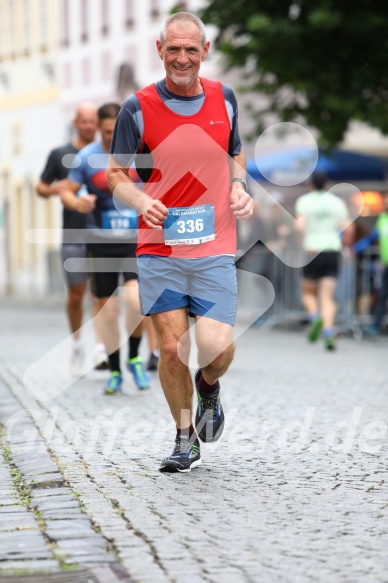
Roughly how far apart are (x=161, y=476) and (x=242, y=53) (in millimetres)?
15739

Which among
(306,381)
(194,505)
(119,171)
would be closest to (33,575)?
(194,505)

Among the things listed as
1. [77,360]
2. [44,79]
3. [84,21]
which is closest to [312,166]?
[77,360]

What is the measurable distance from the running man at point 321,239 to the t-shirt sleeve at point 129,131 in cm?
1008

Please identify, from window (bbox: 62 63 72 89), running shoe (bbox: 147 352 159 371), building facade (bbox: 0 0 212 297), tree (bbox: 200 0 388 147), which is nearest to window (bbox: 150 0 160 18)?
building facade (bbox: 0 0 212 297)

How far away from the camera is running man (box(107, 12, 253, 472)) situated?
675 cm

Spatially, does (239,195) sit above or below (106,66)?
below

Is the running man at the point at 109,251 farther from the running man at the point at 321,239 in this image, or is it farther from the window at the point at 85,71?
the window at the point at 85,71

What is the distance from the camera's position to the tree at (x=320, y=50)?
2038 centimetres

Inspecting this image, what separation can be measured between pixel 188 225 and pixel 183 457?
1.02m

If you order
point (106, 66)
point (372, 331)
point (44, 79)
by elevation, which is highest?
point (106, 66)

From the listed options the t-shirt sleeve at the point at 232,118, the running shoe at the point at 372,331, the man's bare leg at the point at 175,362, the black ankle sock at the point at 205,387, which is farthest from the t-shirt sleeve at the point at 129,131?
the running shoe at the point at 372,331

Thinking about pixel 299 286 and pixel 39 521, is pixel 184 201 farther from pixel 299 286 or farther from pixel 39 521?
pixel 299 286

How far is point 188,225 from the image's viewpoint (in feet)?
22.4

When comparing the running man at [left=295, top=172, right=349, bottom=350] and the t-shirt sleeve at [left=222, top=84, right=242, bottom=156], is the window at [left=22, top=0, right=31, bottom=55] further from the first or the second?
the t-shirt sleeve at [left=222, top=84, right=242, bottom=156]
